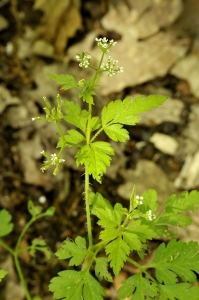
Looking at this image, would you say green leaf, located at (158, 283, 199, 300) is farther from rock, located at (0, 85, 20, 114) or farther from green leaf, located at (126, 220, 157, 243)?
rock, located at (0, 85, 20, 114)

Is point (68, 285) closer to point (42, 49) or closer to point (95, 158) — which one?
point (95, 158)

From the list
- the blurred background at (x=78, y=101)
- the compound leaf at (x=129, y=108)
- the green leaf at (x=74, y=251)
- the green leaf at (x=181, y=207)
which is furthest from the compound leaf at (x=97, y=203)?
the blurred background at (x=78, y=101)

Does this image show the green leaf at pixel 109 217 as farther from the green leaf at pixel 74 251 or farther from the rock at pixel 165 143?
the rock at pixel 165 143

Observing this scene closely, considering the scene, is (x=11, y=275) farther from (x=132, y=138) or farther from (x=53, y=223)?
(x=132, y=138)

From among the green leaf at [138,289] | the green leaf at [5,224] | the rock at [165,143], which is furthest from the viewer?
the rock at [165,143]

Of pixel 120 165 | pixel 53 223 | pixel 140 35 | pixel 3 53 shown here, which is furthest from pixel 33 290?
pixel 140 35

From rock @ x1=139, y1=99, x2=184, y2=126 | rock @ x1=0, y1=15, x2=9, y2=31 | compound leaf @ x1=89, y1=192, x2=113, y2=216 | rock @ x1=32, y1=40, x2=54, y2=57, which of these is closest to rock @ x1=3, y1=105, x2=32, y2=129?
rock @ x1=32, y1=40, x2=54, y2=57
